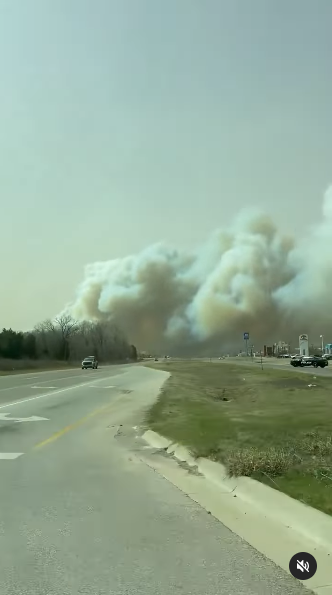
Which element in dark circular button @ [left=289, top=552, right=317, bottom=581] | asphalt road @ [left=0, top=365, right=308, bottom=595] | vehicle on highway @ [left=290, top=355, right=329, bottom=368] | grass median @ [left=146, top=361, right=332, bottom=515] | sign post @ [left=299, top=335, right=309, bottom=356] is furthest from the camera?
sign post @ [left=299, top=335, right=309, bottom=356]

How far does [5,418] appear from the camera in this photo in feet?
56.7

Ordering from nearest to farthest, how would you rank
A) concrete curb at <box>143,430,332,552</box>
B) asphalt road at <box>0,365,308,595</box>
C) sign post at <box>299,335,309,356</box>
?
asphalt road at <box>0,365,308,595</box>, concrete curb at <box>143,430,332,552</box>, sign post at <box>299,335,309,356</box>

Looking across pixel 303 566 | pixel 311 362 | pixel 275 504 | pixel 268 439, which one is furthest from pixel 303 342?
pixel 303 566

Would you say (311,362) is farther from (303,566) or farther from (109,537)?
(303,566)

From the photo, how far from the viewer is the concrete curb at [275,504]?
568cm

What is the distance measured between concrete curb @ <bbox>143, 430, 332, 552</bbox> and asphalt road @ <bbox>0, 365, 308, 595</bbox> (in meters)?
0.61

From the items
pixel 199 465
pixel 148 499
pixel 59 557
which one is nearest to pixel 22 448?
pixel 199 465

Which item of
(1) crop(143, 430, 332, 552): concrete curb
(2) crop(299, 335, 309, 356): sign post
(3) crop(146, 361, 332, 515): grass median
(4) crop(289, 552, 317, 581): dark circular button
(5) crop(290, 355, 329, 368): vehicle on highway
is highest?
(2) crop(299, 335, 309, 356): sign post

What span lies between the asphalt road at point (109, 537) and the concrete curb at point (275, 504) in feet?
2.02

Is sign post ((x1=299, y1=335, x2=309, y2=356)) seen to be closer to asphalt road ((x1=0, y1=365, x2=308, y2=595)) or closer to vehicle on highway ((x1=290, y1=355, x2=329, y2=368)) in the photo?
vehicle on highway ((x1=290, y1=355, x2=329, y2=368))

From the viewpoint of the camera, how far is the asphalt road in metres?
4.55

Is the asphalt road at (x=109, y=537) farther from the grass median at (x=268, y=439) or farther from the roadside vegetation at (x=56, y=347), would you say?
the roadside vegetation at (x=56, y=347)

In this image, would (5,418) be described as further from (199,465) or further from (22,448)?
(199,465)

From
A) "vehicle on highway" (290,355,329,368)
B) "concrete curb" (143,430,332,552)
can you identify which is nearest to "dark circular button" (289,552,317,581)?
"concrete curb" (143,430,332,552)
